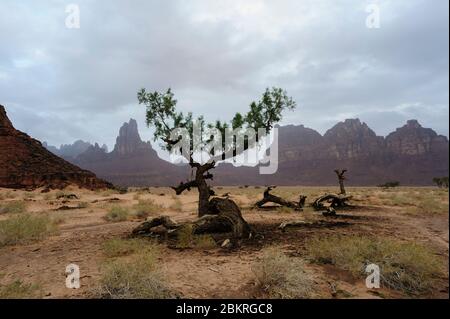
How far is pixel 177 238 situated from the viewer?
37.1ft

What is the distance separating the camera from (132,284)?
6.00m

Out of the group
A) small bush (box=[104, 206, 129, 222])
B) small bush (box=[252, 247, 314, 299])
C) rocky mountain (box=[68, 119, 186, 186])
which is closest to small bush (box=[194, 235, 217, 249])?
small bush (box=[252, 247, 314, 299])

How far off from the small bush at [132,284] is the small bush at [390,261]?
4.15m

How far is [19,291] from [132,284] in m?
2.30

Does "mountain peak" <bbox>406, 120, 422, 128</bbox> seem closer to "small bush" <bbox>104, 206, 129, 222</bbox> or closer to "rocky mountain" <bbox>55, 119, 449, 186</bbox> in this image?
"rocky mountain" <bbox>55, 119, 449, 186</bbox>

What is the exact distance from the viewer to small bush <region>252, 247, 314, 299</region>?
577 centimetres

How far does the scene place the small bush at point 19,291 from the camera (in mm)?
5875

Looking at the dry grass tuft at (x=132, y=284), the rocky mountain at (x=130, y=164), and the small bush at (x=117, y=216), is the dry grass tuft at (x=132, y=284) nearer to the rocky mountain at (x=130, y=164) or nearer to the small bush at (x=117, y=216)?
the small bush at (x=117, y=216)

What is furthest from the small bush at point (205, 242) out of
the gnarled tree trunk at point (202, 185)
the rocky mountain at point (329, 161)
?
the rocky mountain at point (329, 161)

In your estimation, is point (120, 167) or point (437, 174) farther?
point (120, 167)

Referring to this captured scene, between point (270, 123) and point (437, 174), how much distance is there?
491 feet

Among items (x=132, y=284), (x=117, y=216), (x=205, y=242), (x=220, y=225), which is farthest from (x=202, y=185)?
(x=132, y=284)
